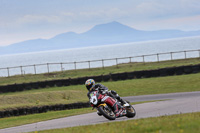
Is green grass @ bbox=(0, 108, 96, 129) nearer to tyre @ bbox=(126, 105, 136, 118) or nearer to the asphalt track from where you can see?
the asphalt track

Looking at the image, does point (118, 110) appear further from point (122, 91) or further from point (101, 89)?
point (122, 91)

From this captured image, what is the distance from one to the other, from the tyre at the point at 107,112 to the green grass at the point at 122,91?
9572 mm

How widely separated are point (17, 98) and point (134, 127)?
643 inches

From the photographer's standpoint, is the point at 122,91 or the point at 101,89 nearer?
the point at 101,89

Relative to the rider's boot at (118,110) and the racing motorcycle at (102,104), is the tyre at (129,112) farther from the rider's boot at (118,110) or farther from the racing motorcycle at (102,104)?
the racing motorcycle at (102,104)

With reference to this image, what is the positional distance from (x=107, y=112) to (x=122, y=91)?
1623cm

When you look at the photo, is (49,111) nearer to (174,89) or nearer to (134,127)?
(174,89)

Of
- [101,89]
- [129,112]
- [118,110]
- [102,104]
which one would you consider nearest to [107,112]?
[102,104]

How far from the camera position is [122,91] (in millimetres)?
28391

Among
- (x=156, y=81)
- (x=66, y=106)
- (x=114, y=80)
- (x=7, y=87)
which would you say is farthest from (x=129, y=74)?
(x=66, y=106)

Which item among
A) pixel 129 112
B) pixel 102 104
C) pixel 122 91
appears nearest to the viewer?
pixel 102 104

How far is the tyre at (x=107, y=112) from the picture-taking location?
12.0 meters

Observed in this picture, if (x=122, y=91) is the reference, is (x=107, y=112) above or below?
above

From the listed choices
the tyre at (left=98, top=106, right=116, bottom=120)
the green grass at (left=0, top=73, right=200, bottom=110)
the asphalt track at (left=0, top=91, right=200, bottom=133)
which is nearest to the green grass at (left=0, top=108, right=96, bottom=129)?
the asphalt track at (left=0, top=91, right=200, bottom=133)
